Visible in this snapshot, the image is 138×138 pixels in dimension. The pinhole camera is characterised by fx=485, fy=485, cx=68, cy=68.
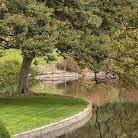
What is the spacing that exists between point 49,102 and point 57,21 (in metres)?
7.37

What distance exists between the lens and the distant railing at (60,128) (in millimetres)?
31928

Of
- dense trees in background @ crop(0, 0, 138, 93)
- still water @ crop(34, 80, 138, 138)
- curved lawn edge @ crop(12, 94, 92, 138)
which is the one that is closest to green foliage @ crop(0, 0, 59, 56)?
dense trees in background @ crop(0, 0, 138, 93)

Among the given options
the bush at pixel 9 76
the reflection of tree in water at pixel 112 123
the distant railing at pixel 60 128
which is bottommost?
the reflection of tree in water at pixel 112 123

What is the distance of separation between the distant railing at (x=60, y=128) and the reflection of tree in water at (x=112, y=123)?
577 mm

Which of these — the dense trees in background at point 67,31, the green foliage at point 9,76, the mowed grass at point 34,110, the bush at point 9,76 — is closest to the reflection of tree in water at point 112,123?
the mowed grass at point 34,110

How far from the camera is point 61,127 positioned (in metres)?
35.5

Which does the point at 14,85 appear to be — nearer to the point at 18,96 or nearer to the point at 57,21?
the point at 18,96

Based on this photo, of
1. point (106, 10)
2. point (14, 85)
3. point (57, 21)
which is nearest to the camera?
point (57, 21)

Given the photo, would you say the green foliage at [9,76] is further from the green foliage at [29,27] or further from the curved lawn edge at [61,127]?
the curved lawn edge at [61,127]

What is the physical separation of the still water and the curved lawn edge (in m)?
0.52

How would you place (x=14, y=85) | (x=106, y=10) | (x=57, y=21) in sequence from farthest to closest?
1. (x=14, y=85)
2. (x=106, y=10)
3. (x=57, y=21)

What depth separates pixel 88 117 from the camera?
4188cm

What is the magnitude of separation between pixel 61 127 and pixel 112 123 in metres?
6.73

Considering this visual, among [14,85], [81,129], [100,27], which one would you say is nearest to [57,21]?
[100,27]
